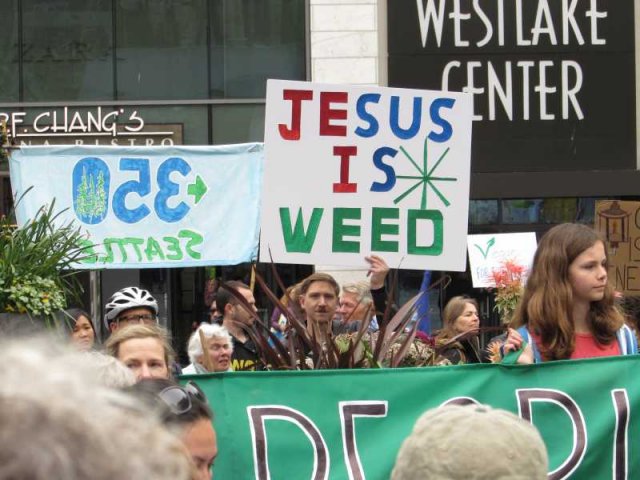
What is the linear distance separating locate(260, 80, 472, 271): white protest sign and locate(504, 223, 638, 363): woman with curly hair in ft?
3.54

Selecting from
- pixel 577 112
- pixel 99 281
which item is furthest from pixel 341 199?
pixel 577 112

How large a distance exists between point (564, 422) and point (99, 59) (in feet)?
43.9

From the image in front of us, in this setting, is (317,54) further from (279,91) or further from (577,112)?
(279,91)

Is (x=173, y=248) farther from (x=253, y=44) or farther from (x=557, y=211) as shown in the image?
(x=557, y=211)

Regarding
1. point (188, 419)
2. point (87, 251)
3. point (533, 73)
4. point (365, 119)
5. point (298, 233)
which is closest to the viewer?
point (188, 419)

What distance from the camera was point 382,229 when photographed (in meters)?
5.71

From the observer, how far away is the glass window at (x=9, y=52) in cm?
1678

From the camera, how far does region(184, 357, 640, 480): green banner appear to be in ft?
14.1

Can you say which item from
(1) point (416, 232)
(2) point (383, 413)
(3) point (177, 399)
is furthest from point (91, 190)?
(3) point (177, 399)

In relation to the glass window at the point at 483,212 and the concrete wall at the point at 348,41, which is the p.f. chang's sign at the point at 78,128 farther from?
the glass window at the point at 483,212

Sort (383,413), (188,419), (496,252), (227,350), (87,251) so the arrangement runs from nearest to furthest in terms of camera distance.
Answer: (188,419)
(383,413)
(87,251)
(227,350)
(496,252)

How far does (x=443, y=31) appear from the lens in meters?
16.8

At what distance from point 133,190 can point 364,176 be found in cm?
334

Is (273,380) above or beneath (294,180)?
beneath
